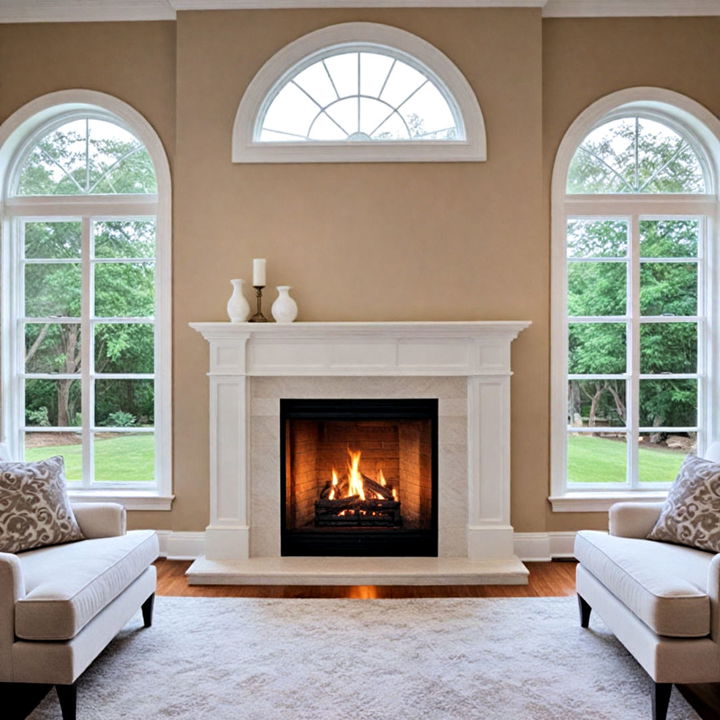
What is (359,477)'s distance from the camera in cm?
446

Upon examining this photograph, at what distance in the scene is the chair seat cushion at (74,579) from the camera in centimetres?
241

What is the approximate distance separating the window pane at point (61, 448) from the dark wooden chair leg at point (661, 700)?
3.79 meters

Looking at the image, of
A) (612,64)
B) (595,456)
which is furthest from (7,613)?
(612,64)

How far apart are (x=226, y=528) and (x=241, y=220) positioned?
1.95 metres

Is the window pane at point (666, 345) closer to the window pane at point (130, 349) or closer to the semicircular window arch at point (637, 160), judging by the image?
the semicircular window arch at point (637, 160)

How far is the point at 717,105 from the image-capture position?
14.8 ft

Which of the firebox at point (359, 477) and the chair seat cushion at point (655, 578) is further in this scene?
the firebox at point (359, 477)

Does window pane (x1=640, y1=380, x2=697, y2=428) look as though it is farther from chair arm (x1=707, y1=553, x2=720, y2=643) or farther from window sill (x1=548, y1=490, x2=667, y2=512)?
chair arm (x1=707, y1=553, x2=720, y2=643)

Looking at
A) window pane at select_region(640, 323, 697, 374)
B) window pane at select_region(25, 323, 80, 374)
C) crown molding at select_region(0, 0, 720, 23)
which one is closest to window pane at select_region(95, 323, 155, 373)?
window pane at select_region(25, 323, 80, 374)

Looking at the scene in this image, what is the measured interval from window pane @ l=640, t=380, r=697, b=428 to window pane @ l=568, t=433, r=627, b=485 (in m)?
0.25

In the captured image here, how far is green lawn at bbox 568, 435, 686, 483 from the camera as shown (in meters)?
4.68

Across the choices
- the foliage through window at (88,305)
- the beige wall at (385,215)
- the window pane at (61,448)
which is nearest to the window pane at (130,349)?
the foliage through window at (88,305)

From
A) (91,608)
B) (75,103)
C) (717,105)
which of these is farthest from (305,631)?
(717,105)

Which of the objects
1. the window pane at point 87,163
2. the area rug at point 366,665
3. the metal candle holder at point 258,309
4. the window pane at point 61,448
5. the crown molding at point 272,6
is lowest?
the area rug at point 366,665
